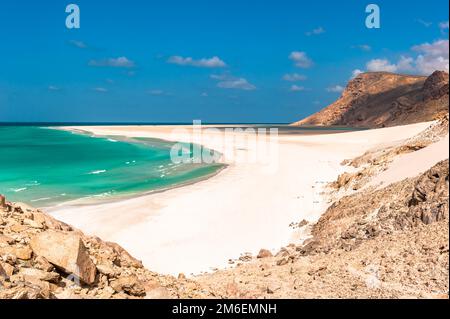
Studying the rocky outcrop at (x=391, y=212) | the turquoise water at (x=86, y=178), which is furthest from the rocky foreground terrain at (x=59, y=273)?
the turquoise water at (x=86, y=178)

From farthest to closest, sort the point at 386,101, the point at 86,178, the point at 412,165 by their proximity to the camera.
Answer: the point at 386,101 → the point at 86,178 → the point at 412,165

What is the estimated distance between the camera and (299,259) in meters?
8.89

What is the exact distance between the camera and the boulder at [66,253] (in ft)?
18.6

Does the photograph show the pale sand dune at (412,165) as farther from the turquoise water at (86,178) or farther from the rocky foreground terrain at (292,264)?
the turquoise water at (86,178)

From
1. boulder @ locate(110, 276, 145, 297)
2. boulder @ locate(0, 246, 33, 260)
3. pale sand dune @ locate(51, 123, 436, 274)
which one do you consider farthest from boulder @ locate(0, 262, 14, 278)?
pale sand dune @ locate(51, 123, 436, 274)

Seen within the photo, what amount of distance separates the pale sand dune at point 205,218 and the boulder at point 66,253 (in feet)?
14.8

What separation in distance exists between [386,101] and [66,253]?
162m

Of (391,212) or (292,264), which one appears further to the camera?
(391,212)

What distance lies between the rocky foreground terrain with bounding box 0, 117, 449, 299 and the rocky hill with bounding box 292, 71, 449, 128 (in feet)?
336

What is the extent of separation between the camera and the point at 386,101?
149875mm

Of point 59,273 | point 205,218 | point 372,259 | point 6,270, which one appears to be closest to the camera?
point 6,270

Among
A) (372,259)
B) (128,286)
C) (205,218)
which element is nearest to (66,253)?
(128,286)

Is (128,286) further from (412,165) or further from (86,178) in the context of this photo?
(86,178)
